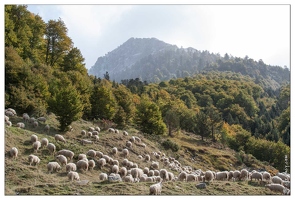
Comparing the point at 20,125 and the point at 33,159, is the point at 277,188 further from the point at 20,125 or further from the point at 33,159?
the point at 20,125

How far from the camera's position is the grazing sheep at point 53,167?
22359 millimetres

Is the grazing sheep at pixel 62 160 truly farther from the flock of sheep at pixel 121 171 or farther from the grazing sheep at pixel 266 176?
the grazing sheep at pixel 266 176

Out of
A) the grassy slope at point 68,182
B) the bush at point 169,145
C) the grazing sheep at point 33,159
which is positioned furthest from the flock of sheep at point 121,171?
the bush at point 169,145

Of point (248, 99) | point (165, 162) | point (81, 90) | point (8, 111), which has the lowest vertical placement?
point (165, 162)

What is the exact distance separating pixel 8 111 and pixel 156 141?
959 inches

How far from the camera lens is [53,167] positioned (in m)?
22.6

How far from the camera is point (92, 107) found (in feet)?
174

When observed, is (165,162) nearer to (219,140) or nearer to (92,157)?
(92,157)

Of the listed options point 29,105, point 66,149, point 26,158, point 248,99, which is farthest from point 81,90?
point 248,99

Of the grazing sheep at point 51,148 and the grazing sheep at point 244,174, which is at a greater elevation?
the grazing sheep at point 51,148

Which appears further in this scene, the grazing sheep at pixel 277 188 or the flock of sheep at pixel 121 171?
the flock of sheep at pixel 121 171

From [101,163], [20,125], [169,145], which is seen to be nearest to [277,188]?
[101,163]

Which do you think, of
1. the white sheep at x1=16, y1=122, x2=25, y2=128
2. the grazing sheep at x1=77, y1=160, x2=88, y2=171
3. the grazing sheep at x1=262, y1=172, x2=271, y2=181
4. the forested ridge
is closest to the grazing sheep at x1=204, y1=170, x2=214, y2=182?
the grazing sheep at x1=262, y1=172, x2=271, y2=181

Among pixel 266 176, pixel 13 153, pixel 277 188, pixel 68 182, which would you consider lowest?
pixel 68 182
